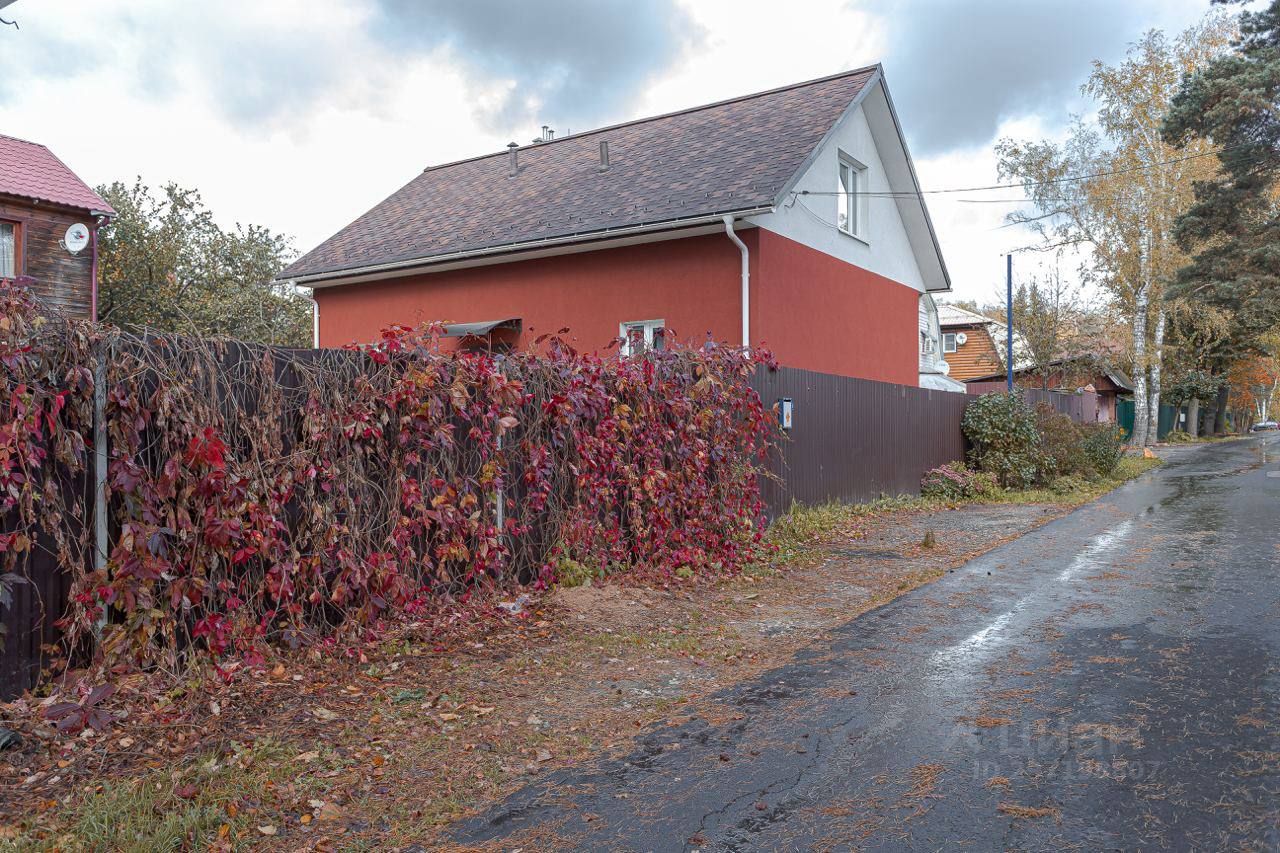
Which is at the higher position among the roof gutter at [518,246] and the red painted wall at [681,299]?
the roof gutter at [518,246]

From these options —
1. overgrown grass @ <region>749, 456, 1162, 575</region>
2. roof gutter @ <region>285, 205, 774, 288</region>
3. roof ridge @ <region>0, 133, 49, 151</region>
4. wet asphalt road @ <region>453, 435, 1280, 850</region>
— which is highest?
roof ridge @ <region>0, 133, 49, 151</region>

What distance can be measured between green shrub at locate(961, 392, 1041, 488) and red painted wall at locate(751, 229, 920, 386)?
6.61ft

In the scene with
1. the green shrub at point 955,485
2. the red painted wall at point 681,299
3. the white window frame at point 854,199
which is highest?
the white window frame at point 854,199

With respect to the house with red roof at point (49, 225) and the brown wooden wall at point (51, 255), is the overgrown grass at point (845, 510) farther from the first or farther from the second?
the brown wooden wall at point (51, 255)

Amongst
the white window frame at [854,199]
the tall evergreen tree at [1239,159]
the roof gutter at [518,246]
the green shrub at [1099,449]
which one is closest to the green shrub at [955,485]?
the green shrub at [1099,449]

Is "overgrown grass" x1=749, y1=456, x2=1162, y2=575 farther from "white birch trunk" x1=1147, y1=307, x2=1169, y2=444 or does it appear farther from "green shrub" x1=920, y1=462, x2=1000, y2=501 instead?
"white birch trunk" x1=1147, y1=307, x2=1169, y2=444

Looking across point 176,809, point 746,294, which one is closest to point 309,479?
point 176,809

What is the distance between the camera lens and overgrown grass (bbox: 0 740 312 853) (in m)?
3.23

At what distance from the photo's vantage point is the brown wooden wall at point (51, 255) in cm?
1641

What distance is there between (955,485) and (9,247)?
1748cm

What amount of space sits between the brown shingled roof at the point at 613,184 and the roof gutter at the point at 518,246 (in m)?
0.05

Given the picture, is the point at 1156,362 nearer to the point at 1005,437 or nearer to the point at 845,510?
the point at 1005,437

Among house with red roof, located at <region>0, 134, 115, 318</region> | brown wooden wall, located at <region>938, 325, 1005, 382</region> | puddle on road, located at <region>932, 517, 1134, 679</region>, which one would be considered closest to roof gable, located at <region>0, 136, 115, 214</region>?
house with red roof, located at <region>0, 134, 115, 318</region>

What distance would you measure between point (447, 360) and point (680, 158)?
10949 mm
